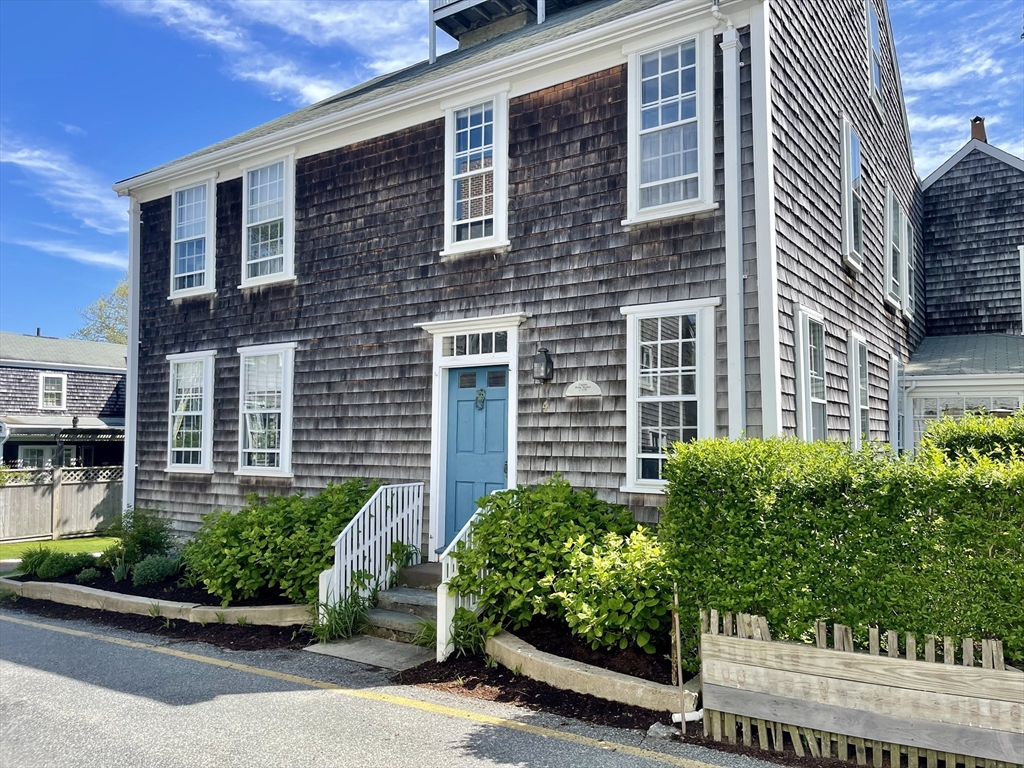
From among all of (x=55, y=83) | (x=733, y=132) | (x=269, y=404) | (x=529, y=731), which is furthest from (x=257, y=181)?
(x=55, y=83)

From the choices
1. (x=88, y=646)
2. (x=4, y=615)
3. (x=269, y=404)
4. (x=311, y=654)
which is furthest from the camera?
(x=269, y=404)

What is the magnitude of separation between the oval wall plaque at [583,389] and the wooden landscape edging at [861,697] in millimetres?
3373

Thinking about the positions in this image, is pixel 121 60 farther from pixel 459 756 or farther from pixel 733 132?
pixel 459 756

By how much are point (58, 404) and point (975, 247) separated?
2632cm

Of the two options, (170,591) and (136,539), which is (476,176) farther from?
(136,539)

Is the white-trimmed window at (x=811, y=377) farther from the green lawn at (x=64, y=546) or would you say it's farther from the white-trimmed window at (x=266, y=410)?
the green lawn at (x=64, y=546)

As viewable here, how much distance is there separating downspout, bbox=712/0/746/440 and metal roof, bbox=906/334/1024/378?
22.0ft

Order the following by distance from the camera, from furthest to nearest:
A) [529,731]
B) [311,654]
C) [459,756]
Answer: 1. [311,654]
2. [529,731]
3. [459,756]

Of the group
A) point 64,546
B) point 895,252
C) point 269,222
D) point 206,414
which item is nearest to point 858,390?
point 895,252

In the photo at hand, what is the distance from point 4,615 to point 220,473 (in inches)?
128

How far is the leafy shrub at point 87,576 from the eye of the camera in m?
9.75

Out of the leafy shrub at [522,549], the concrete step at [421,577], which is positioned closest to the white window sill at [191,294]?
the concrete step at [421,577]

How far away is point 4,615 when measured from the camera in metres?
8.95

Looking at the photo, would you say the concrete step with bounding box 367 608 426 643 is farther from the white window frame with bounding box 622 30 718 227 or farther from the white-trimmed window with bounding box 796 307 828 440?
the white window frame with bounding box 622 30 718 227
